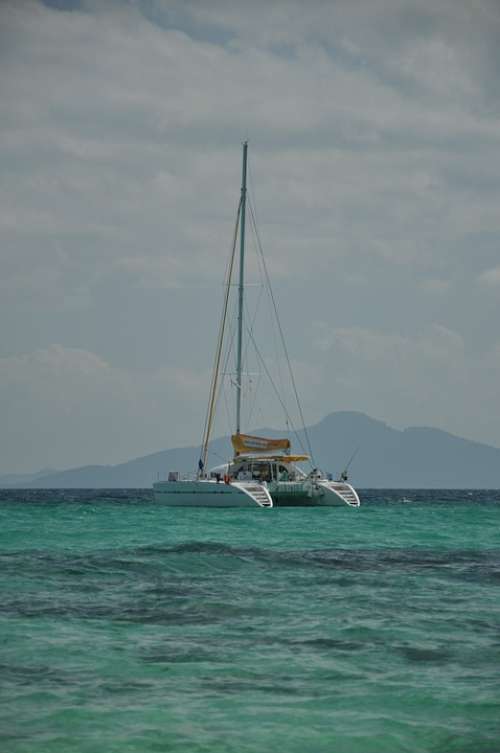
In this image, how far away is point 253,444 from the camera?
69.1 m

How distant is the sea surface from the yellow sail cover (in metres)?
41.0

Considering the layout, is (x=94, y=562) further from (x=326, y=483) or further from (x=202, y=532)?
(x=326, y=483)

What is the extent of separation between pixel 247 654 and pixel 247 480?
5315 cm

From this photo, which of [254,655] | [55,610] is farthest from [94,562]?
[254,655]

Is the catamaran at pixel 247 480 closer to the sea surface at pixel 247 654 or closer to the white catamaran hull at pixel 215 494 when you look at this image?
the white catamaran hull at pixel 215 494

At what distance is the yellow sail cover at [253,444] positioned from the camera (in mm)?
68812

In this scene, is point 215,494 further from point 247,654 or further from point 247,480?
point 247,654

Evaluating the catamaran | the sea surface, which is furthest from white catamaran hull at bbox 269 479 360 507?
the sea surface

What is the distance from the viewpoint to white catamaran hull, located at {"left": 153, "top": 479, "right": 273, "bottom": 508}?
5931 cm

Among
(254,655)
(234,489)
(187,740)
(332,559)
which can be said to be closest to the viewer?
(187,740)

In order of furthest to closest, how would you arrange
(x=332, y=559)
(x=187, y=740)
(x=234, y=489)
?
(x=234, y=489)
(x=332, y=559)
(x=187, y=740)

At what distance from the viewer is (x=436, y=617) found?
1689cm

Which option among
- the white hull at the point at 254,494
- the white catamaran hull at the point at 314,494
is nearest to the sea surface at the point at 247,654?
the white hull at the point at 254,494

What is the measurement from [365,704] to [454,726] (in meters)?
1.20
